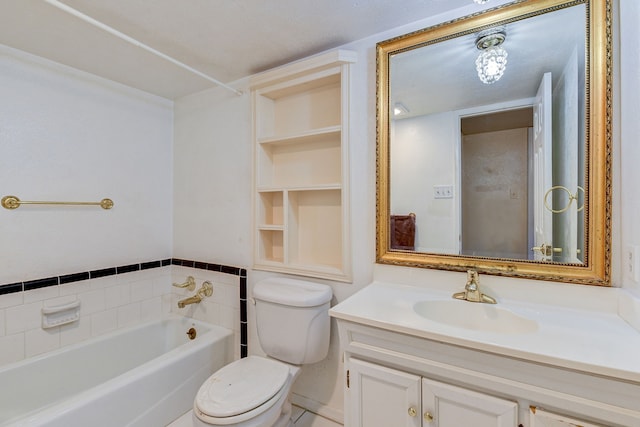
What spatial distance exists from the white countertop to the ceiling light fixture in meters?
0.99

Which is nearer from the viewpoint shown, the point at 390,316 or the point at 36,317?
the point at 390,316

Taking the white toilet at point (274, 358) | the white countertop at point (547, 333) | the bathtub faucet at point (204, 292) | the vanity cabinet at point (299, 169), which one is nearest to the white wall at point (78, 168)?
the bathtub faucet at point (204, 292)

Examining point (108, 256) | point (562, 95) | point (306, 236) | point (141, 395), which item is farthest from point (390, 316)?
point (108, 256)

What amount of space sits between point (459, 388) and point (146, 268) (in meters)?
2.20

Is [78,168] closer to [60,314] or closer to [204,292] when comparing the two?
[60,314]

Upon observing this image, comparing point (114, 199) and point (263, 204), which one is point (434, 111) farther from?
point (114, 199)

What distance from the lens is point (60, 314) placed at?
5.83 ft

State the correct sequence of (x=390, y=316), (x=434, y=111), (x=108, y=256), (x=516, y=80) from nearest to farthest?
(x=390, y=316) → (x=516, y=80) → (x=434, y=111) → (x=108, y=256)

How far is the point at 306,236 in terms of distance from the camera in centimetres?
193

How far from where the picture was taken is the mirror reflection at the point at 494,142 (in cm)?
117

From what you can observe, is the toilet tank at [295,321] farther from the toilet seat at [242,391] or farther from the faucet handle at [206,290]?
the faucet handle at [206,290]

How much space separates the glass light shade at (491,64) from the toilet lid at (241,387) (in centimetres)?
169

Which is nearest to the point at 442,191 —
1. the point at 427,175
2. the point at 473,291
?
the point at 427,175

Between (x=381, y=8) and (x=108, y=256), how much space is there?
7.46ft
